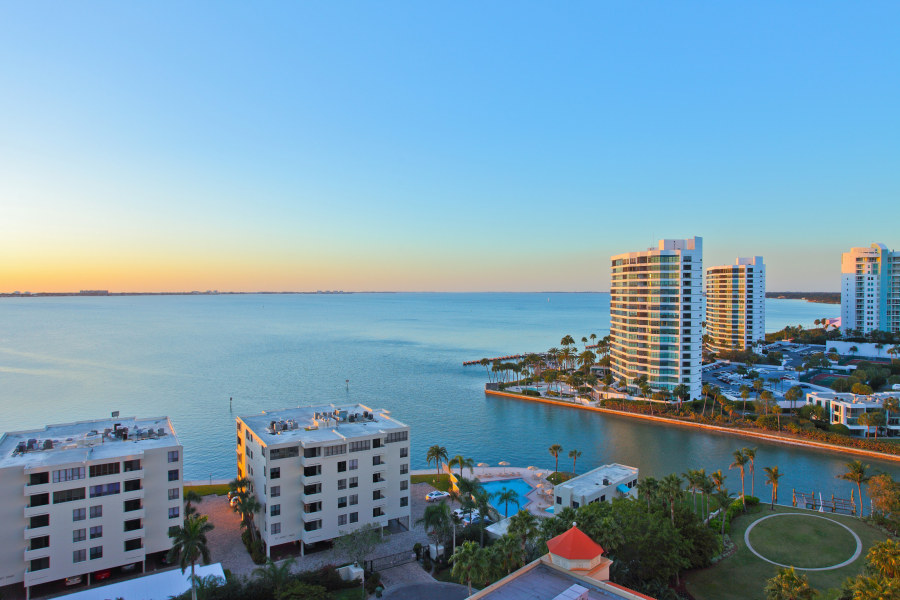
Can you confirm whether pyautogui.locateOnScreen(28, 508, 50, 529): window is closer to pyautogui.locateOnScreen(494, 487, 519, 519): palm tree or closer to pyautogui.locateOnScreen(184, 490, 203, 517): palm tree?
pyautogui.locateOnScreen(184, 490, 203, 517): palm tree

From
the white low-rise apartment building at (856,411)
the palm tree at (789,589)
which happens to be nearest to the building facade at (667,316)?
the white low-rise apartment building at (856,411)

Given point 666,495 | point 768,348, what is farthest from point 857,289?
point 666,495

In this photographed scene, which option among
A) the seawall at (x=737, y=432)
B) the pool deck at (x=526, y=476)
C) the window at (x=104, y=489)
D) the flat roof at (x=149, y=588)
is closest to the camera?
the flat roof at (x=149, y=588)

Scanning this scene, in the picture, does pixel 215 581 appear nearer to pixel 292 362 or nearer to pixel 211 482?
pixel 211 482

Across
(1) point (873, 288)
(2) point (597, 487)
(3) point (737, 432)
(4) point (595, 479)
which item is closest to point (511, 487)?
(4) point (595, 479)

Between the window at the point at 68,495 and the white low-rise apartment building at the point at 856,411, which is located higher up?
the window at the point at 68,495

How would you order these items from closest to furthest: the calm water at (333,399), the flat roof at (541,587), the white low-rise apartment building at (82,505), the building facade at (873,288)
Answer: the flat roof at (541,587)
the white low-rise apartment building at (82,505)
the calm water at (333,399)
the building facade at (873,288)

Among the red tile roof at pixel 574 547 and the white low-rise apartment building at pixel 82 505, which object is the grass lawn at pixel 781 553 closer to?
the red tile roof at pixel 574 547

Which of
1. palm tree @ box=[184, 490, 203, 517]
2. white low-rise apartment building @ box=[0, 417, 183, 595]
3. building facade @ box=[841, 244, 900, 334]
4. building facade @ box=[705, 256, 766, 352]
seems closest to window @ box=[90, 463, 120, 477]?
white low-rise apartment building @ box=[0, 417, 183, 595]
